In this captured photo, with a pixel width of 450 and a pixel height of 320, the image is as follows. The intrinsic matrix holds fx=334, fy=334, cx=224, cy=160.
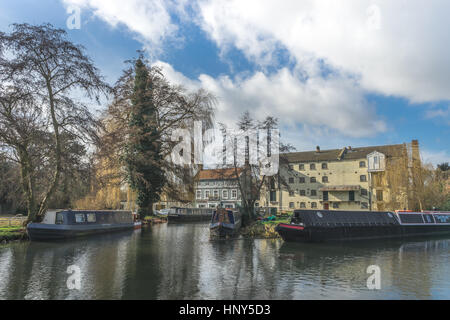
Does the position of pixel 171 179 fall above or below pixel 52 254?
above

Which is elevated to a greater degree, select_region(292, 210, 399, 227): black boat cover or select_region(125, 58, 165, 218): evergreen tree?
select_region(125, 58, 165, 218): evergreen tree

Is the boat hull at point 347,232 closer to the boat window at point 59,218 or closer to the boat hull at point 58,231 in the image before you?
the boat hull at point 58,231

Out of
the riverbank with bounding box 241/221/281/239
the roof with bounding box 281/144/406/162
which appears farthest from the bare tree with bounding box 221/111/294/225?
the roof with bounding box 281/144/406/162

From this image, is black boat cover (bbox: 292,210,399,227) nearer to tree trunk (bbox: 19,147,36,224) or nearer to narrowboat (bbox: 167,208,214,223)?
tree trunk (bbox: 19,147,36,224)

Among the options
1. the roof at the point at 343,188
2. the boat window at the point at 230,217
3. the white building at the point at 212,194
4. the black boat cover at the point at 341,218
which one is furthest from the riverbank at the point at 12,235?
the roof at the point at 343,188

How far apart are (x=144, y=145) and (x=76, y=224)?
47.0ft

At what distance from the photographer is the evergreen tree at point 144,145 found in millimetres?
35750

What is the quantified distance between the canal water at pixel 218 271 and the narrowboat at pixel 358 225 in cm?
198

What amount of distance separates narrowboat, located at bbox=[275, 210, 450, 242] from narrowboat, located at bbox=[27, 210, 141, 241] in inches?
588

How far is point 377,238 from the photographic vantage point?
28.5 meters

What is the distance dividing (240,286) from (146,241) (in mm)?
14392

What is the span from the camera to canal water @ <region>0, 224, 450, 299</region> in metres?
11.2
